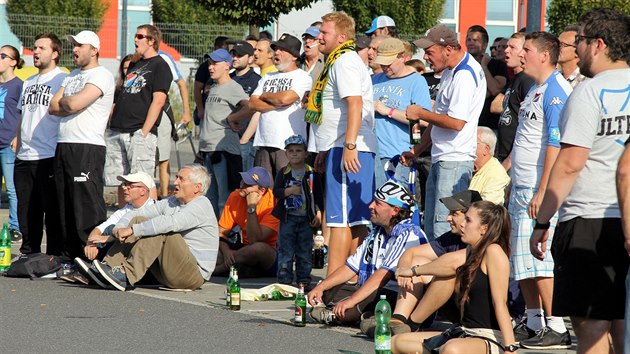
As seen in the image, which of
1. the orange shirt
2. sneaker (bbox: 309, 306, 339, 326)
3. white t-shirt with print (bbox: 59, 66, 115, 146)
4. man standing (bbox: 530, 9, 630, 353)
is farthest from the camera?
the orange shirt

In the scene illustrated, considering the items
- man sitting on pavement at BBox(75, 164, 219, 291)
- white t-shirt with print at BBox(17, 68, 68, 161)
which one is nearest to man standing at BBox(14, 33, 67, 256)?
white t-shirt with print at BBox(17, 68, 68, 161)

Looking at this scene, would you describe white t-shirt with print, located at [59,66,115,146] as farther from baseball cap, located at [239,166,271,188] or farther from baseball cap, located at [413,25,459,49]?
baseball cap, located at [413,25,459,49]

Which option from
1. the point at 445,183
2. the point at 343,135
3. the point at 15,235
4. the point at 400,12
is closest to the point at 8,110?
the point at 15,235

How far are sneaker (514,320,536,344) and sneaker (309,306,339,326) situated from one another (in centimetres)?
126

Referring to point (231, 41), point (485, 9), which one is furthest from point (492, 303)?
point (485, 9)

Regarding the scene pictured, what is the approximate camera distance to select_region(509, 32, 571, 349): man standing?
811cm

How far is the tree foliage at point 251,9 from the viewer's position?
22.2 metres

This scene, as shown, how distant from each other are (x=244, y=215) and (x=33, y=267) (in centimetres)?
203

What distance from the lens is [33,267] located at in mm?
11180

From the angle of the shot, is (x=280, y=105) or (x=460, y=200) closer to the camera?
(x=460, y=200)

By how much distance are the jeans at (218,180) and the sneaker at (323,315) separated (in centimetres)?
446

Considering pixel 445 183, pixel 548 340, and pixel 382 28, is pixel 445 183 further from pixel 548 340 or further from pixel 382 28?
pixel 382 28

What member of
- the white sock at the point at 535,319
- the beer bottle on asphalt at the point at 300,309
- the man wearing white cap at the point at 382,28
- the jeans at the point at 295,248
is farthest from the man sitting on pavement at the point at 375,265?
the man wearing white cap at the point at 382,28

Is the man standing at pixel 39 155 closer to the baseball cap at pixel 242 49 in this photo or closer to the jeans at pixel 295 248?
the jeans at pixel 295 248
